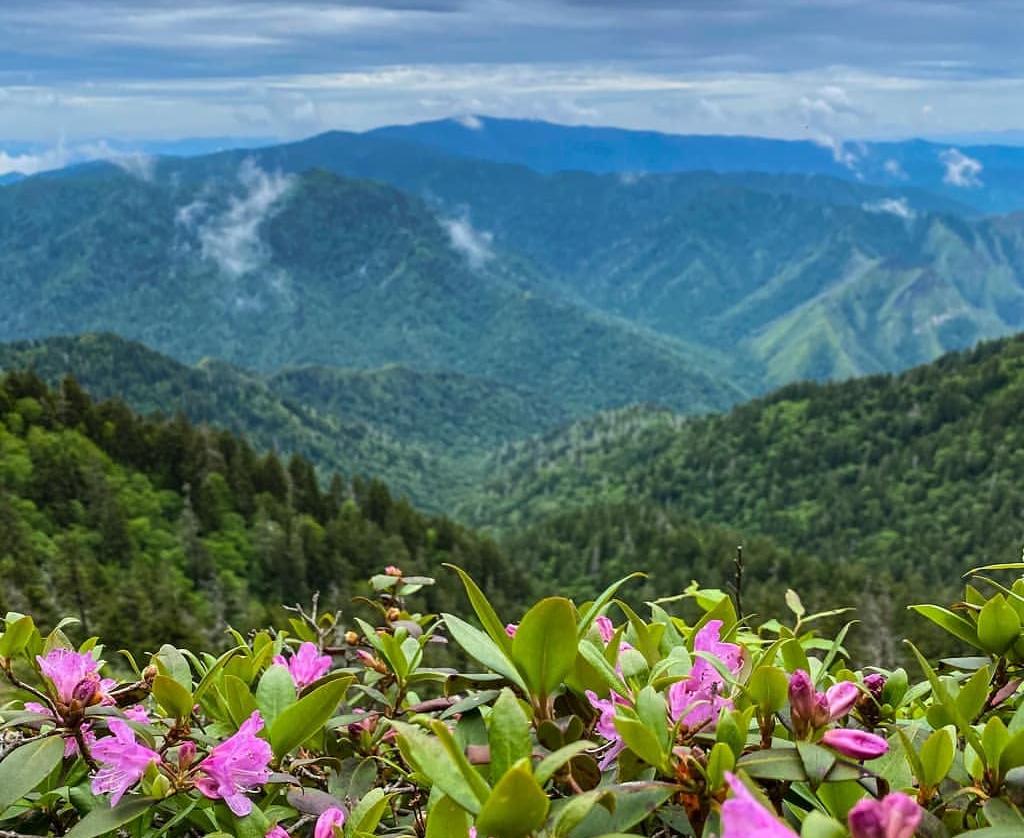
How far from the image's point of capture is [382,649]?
391 centimetres

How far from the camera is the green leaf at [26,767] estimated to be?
2.59 m

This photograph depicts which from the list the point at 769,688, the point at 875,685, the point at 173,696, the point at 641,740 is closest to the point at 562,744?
the point at 641,740

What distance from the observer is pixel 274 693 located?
3.04m

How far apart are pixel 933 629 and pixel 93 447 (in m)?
58.9

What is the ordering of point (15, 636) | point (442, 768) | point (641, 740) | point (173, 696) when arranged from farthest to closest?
point (15, 636)
point (173, 696)
point (641, 740)
point (442, 768)

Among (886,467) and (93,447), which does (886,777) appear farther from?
(886,467)

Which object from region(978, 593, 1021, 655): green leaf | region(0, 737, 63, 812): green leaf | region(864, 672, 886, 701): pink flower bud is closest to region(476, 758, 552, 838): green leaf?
region(0, 737, 63, 812): green leaf

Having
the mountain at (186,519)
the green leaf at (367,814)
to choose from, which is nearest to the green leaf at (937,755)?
the green leaf at (367,814)

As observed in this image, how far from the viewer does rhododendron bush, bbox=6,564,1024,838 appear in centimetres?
210

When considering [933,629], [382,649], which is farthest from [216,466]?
[382,649]

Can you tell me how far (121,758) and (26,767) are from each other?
29cm

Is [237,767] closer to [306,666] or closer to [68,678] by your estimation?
[68,678]

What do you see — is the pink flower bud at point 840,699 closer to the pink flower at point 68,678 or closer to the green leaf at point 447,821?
the green leaf at point 447,821

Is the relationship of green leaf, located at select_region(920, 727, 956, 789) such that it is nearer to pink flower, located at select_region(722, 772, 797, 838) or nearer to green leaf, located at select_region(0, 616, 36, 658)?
pink flower, located at select_region(722, 772, 797, 838)
